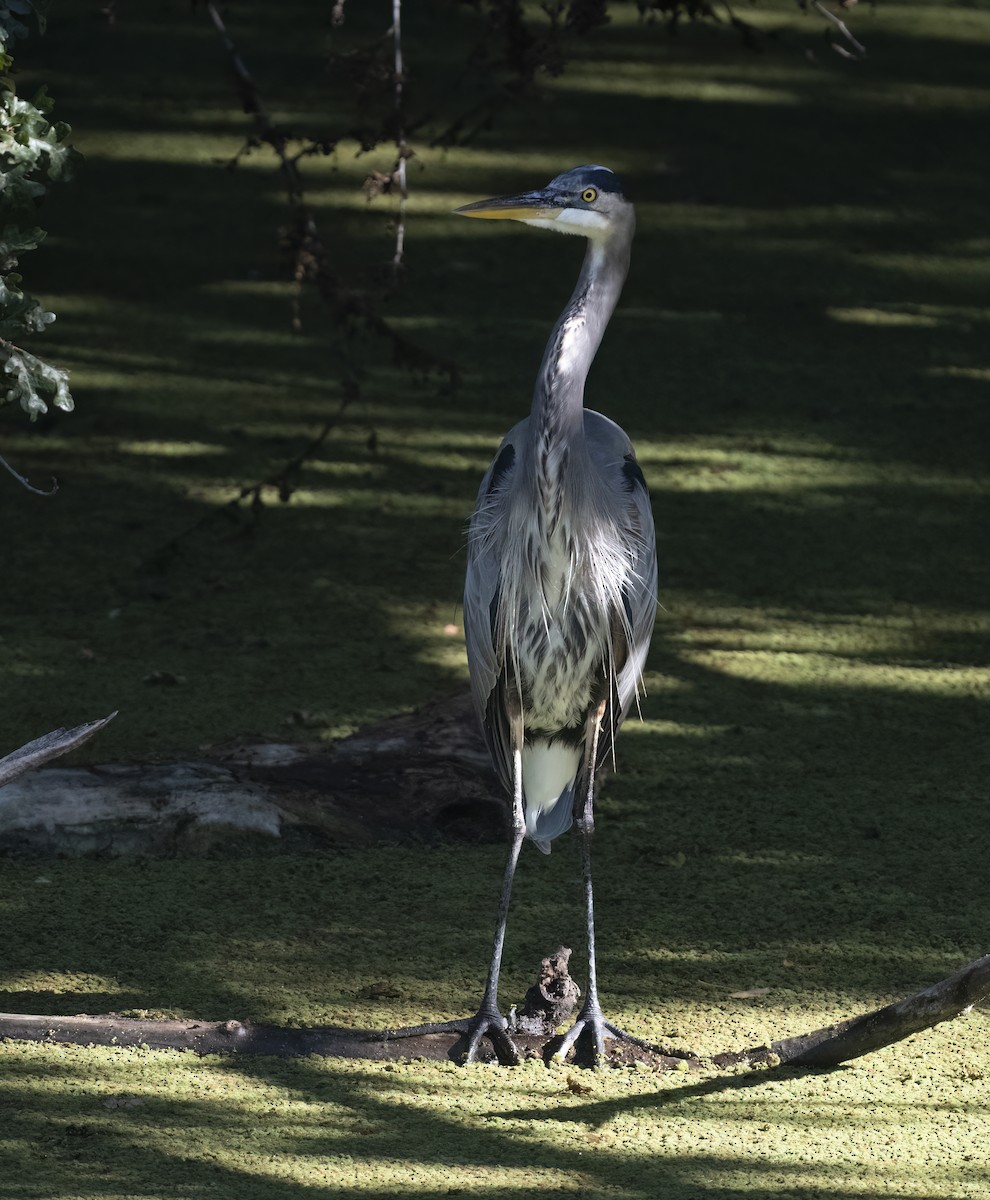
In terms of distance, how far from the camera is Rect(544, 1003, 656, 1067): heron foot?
10.5 ft

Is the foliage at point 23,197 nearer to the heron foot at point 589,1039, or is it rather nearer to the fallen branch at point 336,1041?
the fallen branch at point 336,1041

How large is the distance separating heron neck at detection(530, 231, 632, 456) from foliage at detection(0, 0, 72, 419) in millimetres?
884

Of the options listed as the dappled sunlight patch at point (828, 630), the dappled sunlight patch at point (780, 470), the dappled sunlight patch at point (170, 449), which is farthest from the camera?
the dappled sunlight patch at point (170, 449)

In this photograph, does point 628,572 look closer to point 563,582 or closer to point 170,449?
point 563,582

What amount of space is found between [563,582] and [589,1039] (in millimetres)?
877

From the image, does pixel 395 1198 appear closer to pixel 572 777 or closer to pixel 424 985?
pixel 424 985

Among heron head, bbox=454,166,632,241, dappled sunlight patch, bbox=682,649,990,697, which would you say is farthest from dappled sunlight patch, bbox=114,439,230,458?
heron head, bbox=454,166,632,241

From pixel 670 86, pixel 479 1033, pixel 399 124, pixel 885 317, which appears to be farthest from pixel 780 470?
pixel 670 86

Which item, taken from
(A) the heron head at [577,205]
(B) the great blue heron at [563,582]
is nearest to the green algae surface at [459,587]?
(B) the great blue heron at [563,582]

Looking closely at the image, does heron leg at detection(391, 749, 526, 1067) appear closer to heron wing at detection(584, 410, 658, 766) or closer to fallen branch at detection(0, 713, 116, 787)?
heron wing at detection(584, 410, 658, 766)

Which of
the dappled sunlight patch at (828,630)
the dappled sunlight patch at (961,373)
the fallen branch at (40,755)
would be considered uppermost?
the dappled sunlight patch at (961,373)

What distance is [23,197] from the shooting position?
296 centimetres

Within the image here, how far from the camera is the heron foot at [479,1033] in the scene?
3148mm

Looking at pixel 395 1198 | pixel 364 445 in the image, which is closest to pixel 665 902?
pixel 395 1198
